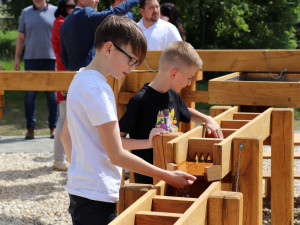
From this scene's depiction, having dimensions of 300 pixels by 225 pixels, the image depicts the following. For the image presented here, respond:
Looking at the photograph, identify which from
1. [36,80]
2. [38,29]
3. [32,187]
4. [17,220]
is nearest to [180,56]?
[36,80]

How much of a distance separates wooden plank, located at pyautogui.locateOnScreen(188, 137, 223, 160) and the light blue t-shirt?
593 centimetres

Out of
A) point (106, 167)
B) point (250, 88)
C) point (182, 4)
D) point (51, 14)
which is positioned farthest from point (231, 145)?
point (182, 4)

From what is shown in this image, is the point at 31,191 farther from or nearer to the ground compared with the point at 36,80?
nearer to the ground

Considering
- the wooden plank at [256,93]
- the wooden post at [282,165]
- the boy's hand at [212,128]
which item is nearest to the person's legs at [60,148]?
the wooden plank at [256,93]

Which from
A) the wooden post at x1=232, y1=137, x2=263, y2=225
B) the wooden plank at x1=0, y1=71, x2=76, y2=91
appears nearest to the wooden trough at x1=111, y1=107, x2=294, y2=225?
the wooden post at x1=232, y1=137, x2=263, y2=225

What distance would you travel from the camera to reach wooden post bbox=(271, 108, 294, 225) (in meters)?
3.55

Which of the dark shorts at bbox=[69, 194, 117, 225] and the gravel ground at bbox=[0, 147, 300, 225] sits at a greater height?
the dark shorts at bbox=[69, 194, 117, 225]

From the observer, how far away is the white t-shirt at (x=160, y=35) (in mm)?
5699

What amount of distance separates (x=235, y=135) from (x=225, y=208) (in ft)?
2.01

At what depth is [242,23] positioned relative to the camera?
1541 centimetres

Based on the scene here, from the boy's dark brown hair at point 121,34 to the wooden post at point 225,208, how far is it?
657mm

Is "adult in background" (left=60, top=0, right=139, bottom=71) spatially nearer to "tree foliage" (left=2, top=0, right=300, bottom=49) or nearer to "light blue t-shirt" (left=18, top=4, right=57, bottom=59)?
"light blue t-shirt" (left=18, top=4, right=57, bottom=59)

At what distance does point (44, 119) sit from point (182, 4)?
17.5ft

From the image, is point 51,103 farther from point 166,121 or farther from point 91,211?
point 91,211
